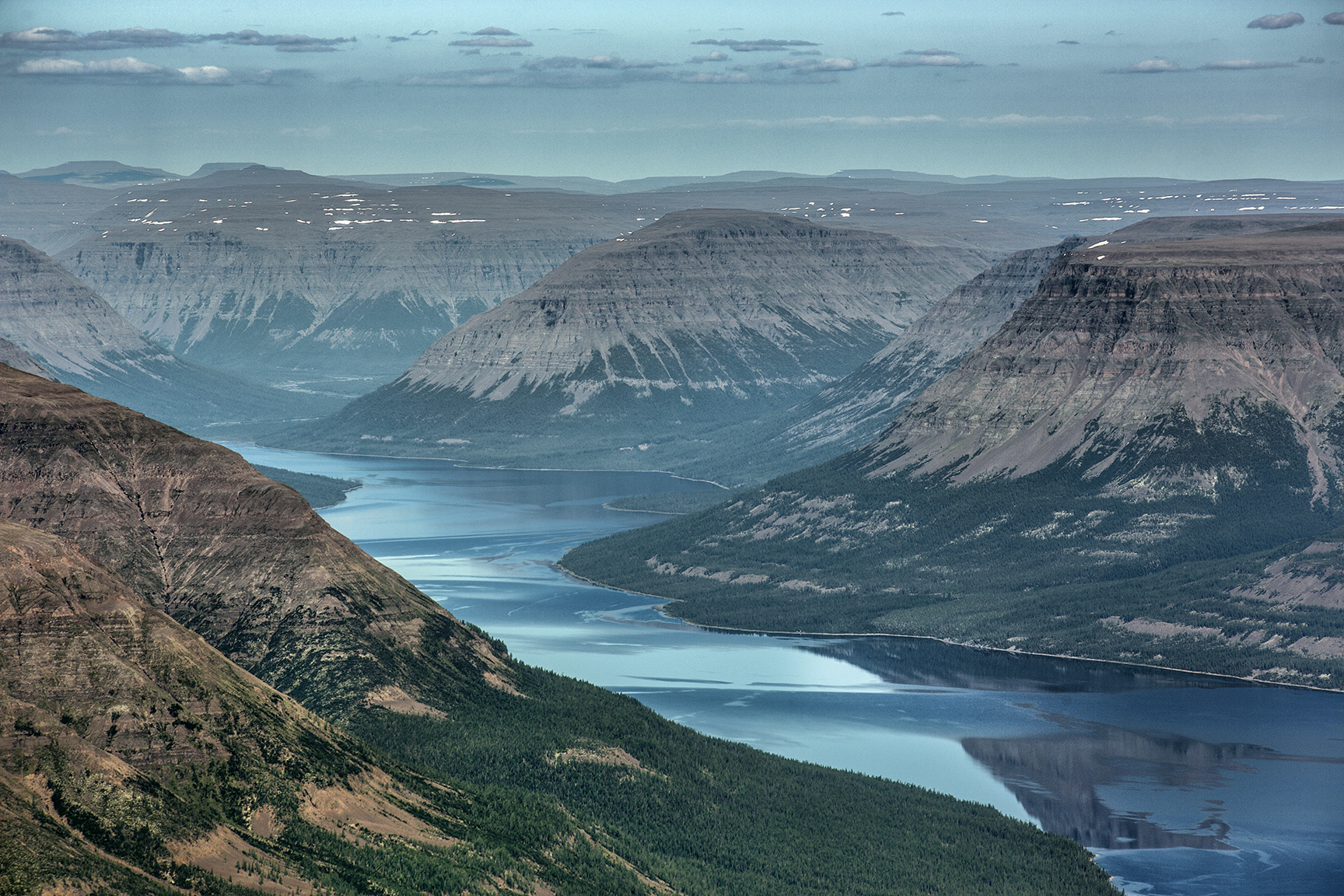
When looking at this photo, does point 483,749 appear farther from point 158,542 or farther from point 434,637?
point 158,542

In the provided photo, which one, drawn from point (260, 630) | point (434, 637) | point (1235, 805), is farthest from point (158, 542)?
point (1235, 805)

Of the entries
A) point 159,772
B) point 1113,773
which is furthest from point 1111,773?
point 159,772

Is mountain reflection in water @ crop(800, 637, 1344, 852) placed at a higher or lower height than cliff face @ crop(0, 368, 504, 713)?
lower

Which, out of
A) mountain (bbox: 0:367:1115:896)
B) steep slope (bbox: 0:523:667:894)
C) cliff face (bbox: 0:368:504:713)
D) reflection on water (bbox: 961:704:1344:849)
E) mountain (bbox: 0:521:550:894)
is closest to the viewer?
mountain (bbox: 0:521:550:894)

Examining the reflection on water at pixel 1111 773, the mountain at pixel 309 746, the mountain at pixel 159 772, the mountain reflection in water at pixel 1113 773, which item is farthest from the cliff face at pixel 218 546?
the mountain reflection in water at pixel 1113 773

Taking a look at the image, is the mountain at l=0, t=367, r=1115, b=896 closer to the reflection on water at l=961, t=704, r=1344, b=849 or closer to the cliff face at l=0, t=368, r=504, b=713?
the cliff face at l=0, t=368, r=504, b=713

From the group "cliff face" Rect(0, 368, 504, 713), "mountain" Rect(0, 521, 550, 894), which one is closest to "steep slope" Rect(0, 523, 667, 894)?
"mountain" Rect(0, 521, 550, 894)
